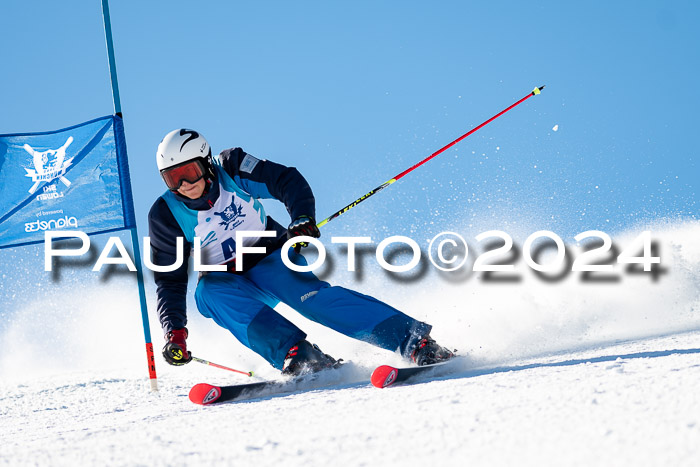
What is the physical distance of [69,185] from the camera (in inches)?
229

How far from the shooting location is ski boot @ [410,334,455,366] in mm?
3520

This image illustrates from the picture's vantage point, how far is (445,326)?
207 inches

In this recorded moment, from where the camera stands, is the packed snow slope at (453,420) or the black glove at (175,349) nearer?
the packed snow slope at (453,420)

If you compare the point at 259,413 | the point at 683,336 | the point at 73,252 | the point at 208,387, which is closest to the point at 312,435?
the point at 259,413

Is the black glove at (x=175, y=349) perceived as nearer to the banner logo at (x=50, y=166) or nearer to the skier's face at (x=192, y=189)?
the skier's face at (x=192, y=189)

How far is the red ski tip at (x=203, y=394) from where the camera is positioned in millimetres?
3150

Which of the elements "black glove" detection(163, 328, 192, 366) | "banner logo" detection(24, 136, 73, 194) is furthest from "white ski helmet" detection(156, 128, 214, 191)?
"banner logo" detection(24, 136, 73, 194)

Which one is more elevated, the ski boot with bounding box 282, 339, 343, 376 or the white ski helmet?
the white ski helmet

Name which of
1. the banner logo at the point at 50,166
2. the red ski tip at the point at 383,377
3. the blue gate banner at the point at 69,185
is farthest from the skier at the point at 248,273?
the banner logo at the point at 50,166

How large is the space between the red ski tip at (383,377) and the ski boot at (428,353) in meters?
0.56

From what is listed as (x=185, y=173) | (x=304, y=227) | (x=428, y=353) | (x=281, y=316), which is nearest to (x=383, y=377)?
(x=428, y=353)

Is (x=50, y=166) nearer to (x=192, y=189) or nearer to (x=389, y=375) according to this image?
(x=192, y=189)

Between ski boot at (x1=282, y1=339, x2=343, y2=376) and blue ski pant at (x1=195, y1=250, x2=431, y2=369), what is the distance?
49mm

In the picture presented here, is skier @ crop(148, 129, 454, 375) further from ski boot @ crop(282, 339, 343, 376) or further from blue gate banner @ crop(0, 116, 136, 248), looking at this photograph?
blue gate banner @ crop(0, 116, 136, 248)
